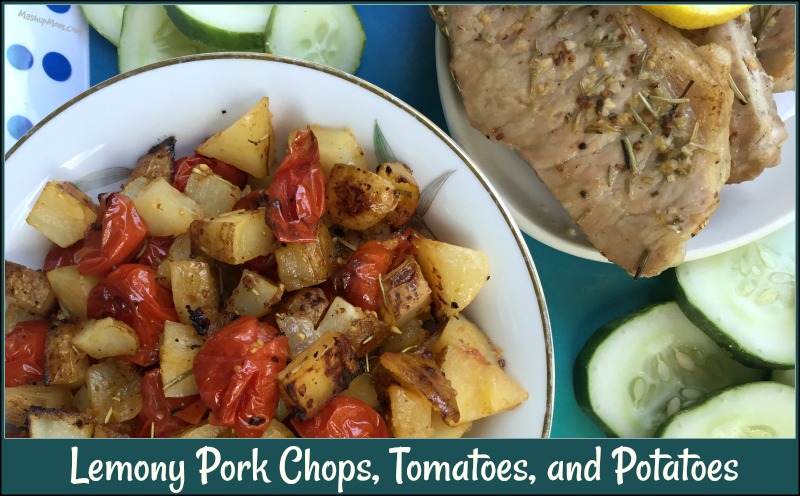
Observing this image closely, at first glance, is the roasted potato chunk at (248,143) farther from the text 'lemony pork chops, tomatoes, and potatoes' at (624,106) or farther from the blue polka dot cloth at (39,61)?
the blue polka dot cloth at (39,61)

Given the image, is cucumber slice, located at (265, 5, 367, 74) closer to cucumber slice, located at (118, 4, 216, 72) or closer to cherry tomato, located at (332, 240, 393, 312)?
cucumber slice, located at (118, 4, 216, 72)

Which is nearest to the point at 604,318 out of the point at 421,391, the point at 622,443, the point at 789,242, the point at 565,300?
the point at 565,300

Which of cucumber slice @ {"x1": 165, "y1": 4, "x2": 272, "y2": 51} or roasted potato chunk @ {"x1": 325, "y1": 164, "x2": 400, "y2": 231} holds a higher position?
cucumber slice @ {"x1": 165, "y1": 4, "x2": 272, "y2": 51}

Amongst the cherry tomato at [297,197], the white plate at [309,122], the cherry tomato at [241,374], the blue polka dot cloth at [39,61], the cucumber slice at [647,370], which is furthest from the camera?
the cucumber slice at [647,370]

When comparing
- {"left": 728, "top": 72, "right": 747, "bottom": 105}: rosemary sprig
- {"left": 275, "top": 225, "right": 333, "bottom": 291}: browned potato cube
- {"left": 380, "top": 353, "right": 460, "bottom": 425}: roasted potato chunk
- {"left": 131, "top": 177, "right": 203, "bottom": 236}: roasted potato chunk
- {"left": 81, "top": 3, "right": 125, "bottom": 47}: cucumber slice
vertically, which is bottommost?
{"left": 380, "top": 353, "right": 460, "bottom": 425}: roasted potato chunk

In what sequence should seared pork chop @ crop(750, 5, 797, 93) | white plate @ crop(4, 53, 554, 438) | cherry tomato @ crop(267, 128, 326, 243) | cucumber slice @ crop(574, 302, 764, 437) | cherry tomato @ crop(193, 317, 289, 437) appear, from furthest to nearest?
cucumber slice @ crop(574, 302, 764, 437), seared pork chop @ crop(750, 5, 797, 93), white plate @ crop(4, 53, 554, 438), cherry tomato @ crop(267, 128, 326, 243), cherry tomato @ crop(193, 317, 289, 437)

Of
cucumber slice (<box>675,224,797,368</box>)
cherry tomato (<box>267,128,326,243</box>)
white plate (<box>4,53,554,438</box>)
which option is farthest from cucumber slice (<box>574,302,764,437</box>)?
cherry tomato (<box>267,128,326,243</box>)

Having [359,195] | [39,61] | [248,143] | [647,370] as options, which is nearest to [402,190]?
[359,195]

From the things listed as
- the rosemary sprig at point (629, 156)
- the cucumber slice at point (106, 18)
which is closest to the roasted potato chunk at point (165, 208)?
the cucumber slice at point (106, 18)

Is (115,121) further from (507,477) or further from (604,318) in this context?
(604,318)
